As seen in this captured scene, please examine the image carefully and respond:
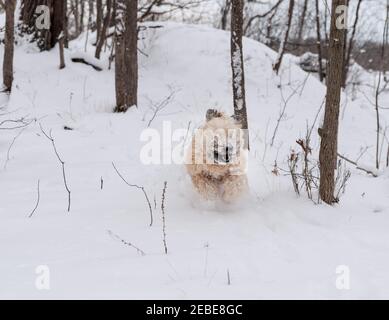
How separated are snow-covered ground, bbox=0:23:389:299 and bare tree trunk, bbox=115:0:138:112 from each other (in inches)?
11.4

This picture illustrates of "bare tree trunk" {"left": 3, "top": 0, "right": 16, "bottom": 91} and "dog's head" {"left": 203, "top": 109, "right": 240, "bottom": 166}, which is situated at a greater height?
"bare tree trunk" {"left": 3, "top": 0, "right": 16, "bottom": 91}

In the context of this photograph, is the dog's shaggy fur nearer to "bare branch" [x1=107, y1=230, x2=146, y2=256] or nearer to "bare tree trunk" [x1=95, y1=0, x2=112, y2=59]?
"bare branch" [x1=107, y1=230, x2=146, y2=256]

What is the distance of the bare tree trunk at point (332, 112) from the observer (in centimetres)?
391

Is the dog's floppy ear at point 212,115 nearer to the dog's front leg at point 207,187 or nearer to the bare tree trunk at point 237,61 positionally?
the dog's front leg at point 207,187

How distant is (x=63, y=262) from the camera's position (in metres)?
2.92

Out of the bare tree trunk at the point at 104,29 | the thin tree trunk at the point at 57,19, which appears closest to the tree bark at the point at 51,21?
the thin tree trunk at the point at 57,19

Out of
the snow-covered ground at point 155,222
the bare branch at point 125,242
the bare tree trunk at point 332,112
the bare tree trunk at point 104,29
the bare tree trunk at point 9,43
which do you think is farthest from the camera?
the bare tree trunk at point 104,29

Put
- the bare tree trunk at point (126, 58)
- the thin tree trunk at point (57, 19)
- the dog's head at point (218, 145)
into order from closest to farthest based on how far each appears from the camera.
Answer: the dog's head at point (218, 145), the bare tree trunk at point (126, 58), the thin tree trunk at point (57, 19)

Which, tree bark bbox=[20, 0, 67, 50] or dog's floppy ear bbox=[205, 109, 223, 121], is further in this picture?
tree bark bbox=[20, 0, 67, 50]

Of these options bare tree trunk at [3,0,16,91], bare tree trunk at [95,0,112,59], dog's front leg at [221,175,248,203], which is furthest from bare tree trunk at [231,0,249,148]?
bare tree trunk at [95,0,112,59]

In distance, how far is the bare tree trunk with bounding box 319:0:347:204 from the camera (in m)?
3.91

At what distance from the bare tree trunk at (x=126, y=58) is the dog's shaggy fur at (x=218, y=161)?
12.6 ft

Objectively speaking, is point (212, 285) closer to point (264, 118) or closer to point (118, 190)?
point (118, 190)

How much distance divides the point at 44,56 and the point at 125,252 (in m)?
7.58
